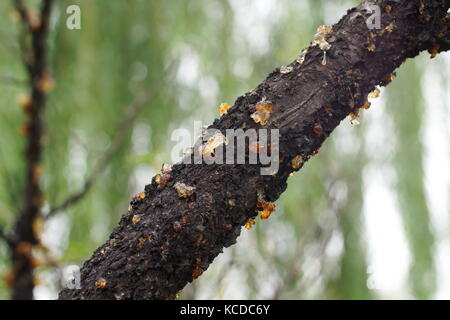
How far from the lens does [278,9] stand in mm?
2400

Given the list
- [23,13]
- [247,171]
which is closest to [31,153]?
[23,13]

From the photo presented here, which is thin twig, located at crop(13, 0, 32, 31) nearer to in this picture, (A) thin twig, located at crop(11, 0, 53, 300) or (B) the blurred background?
(A) thin twig, located at crop(11, 0, 53, 300)

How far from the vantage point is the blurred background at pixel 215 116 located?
6.91 feet

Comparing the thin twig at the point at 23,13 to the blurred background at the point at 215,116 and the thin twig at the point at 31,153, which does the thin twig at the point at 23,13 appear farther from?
the blurred background at the point at 215,116

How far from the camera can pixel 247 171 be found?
2.56 feet

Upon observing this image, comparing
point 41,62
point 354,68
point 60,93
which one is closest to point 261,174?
point 354,68

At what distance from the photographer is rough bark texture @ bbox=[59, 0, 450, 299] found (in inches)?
29.8

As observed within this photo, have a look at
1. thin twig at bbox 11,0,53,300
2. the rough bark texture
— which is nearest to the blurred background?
thin twig at bbox 11,0,53,300

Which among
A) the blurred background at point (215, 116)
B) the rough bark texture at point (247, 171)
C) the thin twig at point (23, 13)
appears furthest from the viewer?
the blurred background at point (215, 116)

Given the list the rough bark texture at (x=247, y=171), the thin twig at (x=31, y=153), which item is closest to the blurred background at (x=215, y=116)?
the thin twig at (x=31, y=153)

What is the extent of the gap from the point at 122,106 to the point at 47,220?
748 mm

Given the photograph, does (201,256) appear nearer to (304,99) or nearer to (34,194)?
(304,99)

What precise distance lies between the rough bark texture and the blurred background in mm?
1123

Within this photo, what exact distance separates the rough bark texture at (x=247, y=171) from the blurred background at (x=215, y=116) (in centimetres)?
112
